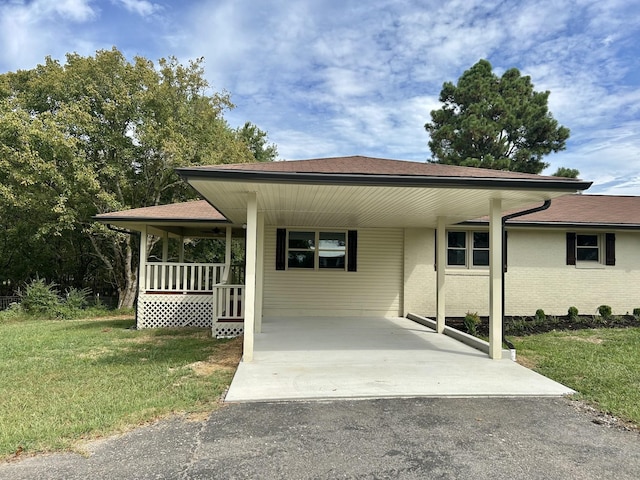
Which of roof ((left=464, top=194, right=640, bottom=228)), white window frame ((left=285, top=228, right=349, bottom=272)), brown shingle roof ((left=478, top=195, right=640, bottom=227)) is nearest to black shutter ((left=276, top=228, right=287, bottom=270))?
white window frame ((left=285, top=228, right=349, bottom=272))

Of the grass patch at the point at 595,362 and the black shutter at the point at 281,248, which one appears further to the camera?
the black shutter at the point at 281,248

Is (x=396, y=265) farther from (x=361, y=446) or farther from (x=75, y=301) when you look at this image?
(x=75, y=301)

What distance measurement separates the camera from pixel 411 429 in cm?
367

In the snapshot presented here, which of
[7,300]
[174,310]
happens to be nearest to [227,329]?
[174,310]

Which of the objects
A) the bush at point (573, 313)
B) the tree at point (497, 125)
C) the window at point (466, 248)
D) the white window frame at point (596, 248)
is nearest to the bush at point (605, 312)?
the bush at point (573, 313)

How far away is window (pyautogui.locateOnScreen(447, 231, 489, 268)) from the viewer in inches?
444

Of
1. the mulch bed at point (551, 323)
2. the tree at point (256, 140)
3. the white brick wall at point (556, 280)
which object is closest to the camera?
the mulch bed at point (551, 323)

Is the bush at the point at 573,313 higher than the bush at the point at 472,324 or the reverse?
higher

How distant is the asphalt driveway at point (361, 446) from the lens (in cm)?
291

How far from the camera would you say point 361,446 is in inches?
131

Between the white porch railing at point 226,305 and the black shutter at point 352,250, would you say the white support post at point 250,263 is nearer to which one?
the white porch railing at point 226,305

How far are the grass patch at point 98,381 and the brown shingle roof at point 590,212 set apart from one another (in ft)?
25.6

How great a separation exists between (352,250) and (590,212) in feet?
22.8

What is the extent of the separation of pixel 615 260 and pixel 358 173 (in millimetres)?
9896
